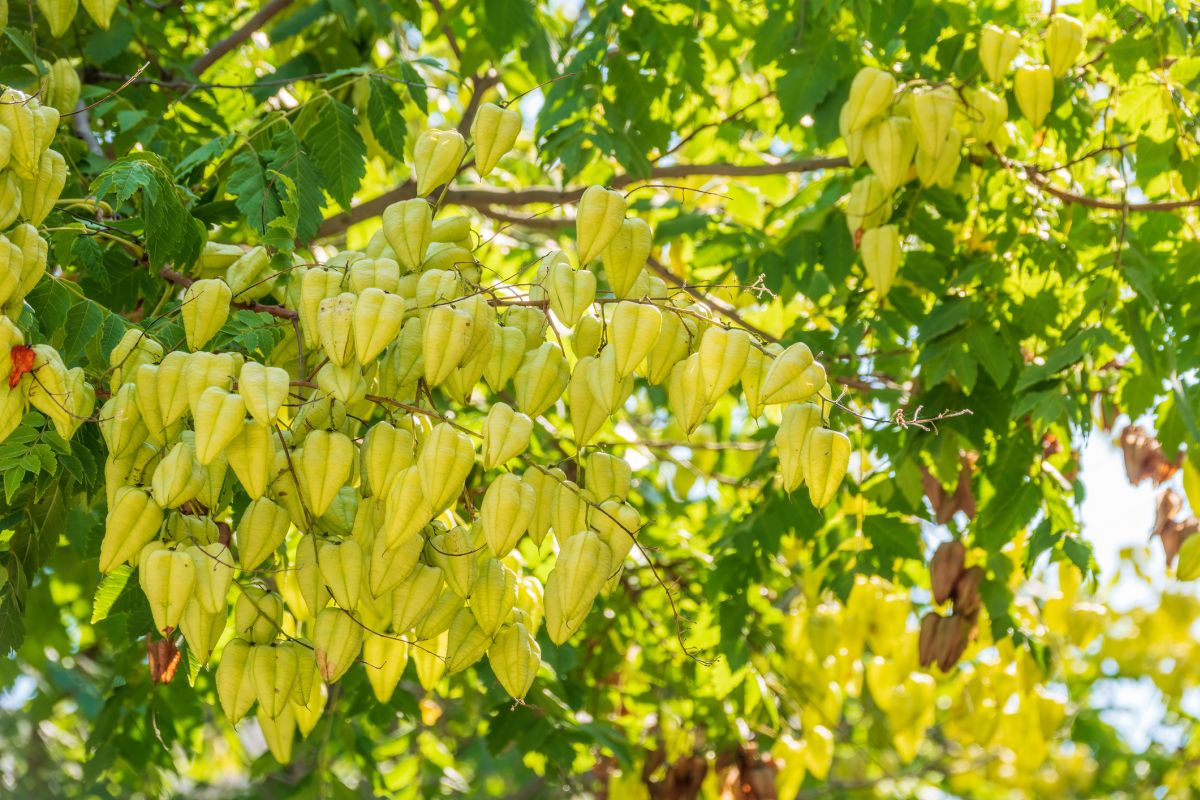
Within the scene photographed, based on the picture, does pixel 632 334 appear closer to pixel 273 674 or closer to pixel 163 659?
pixel 273 674

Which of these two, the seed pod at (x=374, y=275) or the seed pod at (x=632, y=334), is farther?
the seed pod at (x=374, y=275)

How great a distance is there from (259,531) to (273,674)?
263 millimetres

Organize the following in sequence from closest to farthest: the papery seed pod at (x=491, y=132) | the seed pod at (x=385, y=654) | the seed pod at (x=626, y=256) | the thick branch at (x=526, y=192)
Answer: the seed pod at (x=626, y=256)
the papery seed pod at (x=491, y=132)
the seed pod at (x=385, y=654)
the thick branch at (x=526, y=192)

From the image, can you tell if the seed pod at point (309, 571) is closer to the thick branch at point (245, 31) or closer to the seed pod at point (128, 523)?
the seed pod at point (128, 523)

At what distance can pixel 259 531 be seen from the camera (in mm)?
2172

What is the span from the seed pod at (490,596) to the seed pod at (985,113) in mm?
2045

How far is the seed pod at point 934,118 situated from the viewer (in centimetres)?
340

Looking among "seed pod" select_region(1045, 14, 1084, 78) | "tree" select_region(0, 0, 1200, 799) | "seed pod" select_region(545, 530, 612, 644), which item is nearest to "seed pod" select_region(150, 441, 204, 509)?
"tree" select_region(0, 0, 1200, 799)

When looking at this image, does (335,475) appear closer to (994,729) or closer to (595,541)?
(595,541)

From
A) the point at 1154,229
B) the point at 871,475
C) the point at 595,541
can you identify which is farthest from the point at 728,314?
the point at 595,541

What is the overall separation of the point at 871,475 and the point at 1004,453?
0.56 metres

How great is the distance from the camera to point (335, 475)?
212cm

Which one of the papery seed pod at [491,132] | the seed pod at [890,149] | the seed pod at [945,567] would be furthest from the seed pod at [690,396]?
the seed pod at [945,567]

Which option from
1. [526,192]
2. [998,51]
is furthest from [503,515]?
[526,192]
